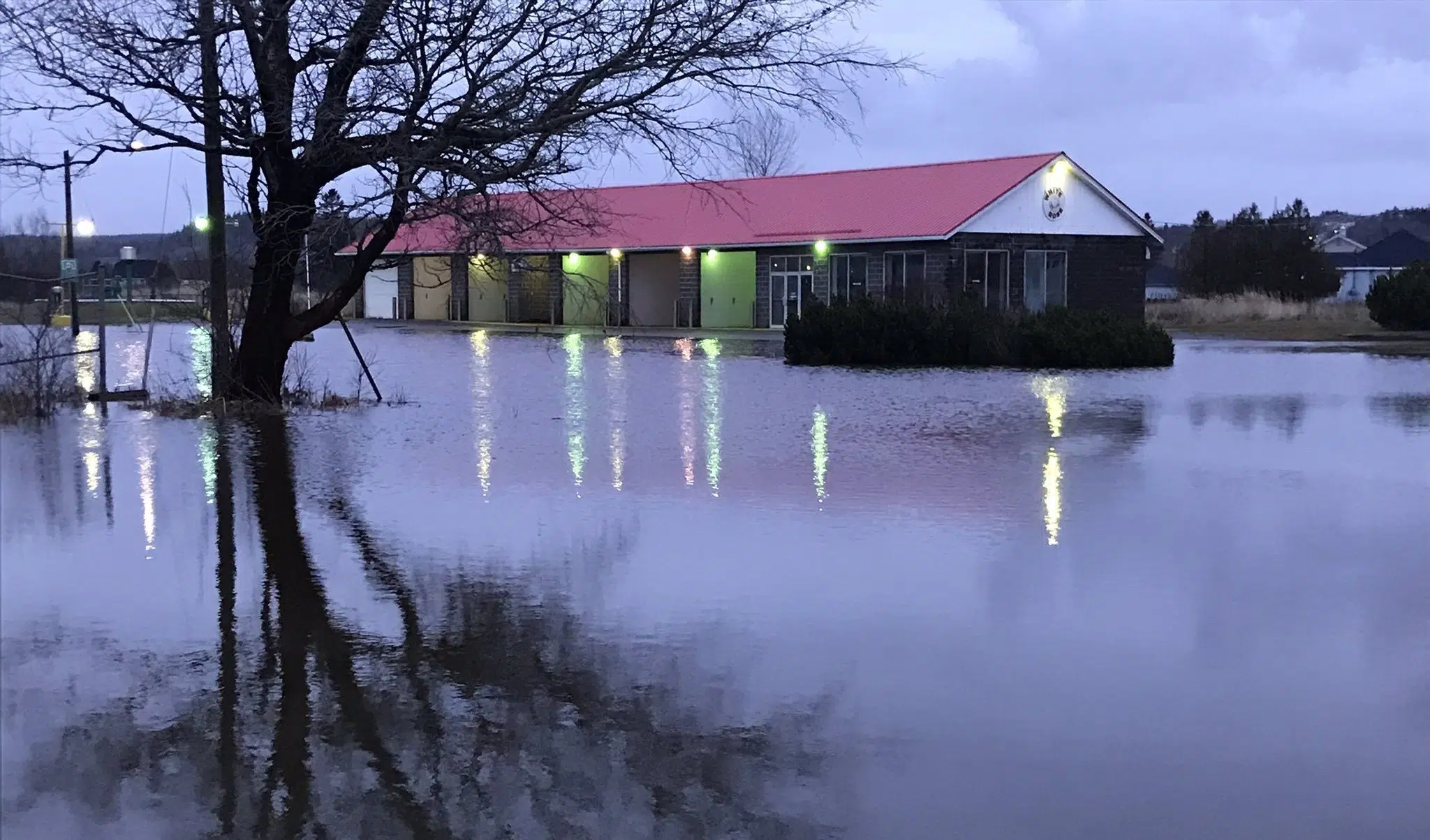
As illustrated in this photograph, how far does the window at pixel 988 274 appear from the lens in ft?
158

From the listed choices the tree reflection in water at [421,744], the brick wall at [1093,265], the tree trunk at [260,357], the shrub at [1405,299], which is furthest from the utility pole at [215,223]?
the shrub at [1405,299]

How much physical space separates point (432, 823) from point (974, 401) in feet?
59.4

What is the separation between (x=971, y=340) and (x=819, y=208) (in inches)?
855

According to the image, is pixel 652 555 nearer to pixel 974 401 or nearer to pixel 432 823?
pixel 432 823

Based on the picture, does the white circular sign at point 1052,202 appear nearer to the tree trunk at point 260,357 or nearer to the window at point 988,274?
the window at point 988,274

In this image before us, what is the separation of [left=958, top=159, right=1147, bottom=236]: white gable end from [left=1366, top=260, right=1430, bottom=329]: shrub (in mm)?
7826

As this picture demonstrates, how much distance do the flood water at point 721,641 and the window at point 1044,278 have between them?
110ft

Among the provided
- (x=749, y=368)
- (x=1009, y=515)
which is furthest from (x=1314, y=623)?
(x=749, y=368)

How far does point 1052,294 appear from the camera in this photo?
5050cm

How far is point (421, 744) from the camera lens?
20.0 feet

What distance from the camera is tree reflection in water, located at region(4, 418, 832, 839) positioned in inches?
208

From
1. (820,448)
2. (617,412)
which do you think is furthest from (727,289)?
(820,448)

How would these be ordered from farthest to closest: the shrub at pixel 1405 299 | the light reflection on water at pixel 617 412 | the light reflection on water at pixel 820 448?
1. the shrub at pixel 1405 299
2. the light reflection on water at pixel 617 412
3. the light reflection on water at pixel 820 448

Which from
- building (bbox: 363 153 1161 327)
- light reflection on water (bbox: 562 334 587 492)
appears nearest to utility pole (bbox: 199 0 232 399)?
light reflection on water (bbox: 562 334 587 492)
